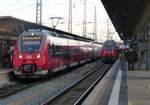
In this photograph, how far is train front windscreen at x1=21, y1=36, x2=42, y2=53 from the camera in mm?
28344

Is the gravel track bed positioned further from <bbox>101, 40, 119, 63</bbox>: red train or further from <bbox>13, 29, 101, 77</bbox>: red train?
<bbox>101, 40, 119, 63</bbox>: red train

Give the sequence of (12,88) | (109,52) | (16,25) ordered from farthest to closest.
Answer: (109,52) < (16,25) < (12,88)

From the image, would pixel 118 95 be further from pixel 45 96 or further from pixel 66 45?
pixel 66 45

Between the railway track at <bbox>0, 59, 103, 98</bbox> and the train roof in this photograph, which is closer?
the railway track at <bbox>0, 59, 103, 98</bbox>

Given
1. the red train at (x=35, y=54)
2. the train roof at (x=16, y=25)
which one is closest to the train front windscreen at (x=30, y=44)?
the red train at (x=35, y=54)

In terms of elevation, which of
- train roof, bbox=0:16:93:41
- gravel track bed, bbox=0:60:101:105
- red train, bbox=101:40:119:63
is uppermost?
train roof, bbox=0:16:93:41

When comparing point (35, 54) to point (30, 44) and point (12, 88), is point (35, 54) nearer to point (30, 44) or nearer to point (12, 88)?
point (30, 44)

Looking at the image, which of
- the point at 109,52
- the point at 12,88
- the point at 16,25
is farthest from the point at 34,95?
the point at 109,52

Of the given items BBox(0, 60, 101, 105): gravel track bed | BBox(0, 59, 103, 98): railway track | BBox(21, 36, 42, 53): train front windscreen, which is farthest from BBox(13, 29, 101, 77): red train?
BBox(0, 60, 101, 105): gravel track bed

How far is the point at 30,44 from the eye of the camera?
28594 millimetres

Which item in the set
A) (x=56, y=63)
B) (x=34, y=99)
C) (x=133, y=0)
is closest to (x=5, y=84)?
(x=56, y=63)

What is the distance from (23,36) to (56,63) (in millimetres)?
3257

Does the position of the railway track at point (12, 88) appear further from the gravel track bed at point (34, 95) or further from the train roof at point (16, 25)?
the train roof at point (16, 25)

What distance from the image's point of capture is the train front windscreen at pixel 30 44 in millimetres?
28344
